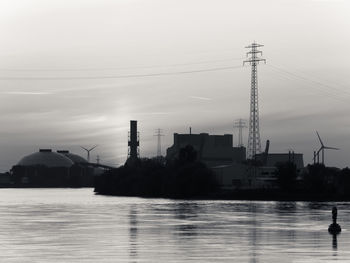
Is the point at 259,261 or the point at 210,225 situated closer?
the point at 259,261

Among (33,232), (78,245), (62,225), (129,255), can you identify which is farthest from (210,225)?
(129,255)

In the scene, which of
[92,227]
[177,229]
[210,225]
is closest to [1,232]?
[92,227]

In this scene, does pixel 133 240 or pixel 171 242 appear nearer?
pixel 171 242

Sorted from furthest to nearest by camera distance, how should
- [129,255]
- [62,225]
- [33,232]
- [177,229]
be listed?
[62,225]
[177,229]
[33,232]
[129,255]

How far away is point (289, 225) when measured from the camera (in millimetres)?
82688

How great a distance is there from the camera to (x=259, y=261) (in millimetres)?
46812

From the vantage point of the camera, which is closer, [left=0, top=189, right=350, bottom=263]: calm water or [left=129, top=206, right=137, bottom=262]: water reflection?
[left=0, top=189, right=350, bottom=263]: calm water

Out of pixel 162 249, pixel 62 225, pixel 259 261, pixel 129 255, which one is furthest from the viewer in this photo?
pixel 62 225

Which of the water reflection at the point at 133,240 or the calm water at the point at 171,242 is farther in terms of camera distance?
the water reflection at the point at 133,240

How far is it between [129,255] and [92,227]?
92.9ft

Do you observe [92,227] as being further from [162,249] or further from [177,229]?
[162,249]

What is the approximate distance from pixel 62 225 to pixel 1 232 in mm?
11416

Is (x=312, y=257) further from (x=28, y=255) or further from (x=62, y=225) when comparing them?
(x=62, y=225)

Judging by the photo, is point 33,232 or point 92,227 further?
Result: point 92,227
